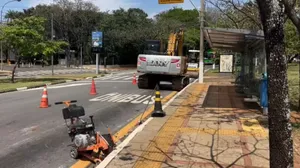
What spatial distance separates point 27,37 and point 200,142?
23.4m

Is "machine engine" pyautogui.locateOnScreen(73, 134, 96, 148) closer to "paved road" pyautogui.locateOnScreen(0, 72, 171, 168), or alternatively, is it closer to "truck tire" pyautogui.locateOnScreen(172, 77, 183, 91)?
"paved road" pyautogui.locateOnScreen(0, 72, 171, 168)

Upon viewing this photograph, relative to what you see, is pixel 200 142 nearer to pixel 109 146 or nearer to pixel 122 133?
pixel 109 146

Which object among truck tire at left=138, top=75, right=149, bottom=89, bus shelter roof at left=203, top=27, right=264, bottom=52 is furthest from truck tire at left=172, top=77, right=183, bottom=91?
bus shelter roof at left=203, top=27, right=264, bottom=52

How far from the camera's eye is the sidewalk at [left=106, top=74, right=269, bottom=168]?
233 inches

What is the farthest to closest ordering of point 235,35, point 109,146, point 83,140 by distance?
point 235,35 → point 109,146 → point 83,140

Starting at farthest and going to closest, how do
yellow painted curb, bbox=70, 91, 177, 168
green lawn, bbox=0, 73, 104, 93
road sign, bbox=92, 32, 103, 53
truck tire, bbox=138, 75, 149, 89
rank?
1. road sign, bbox=92, 32, 103, 53
2. green lawn, bbox=0, 73, 104, 93
3. truck tire, bbox=138, 75, 149, 89
4. yellow painted curb, bbox=70, 91, 177, 168

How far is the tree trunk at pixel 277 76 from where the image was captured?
118 inches

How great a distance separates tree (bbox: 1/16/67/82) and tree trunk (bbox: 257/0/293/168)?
26069 mm

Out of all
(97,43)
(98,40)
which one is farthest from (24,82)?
(98,40)

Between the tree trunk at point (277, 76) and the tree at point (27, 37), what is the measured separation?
2607 centimetres

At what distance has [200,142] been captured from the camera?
23.6 feet

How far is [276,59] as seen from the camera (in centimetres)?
301

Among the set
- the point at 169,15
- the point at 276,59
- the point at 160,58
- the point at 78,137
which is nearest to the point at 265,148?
the point at 78,137

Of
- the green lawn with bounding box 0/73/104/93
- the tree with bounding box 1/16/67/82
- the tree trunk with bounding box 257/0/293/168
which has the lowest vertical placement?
the green lawn with bounding box 0/73/104/93
